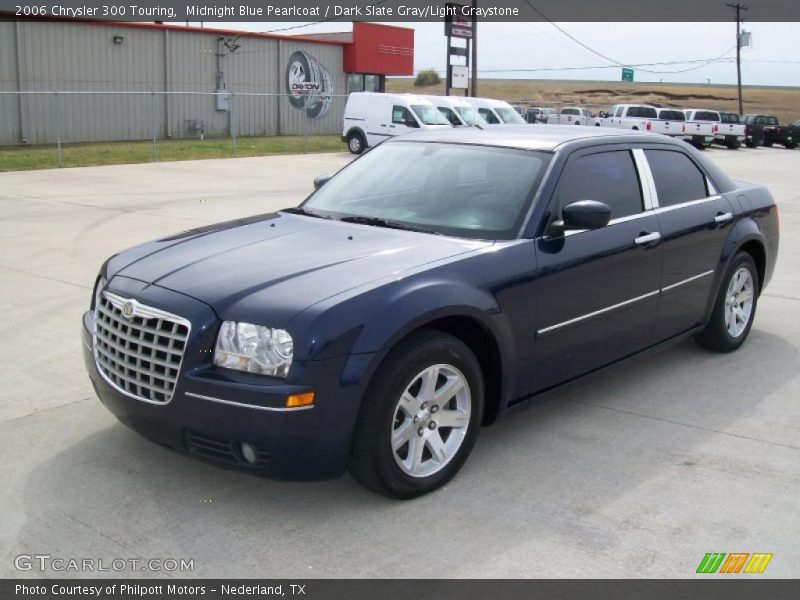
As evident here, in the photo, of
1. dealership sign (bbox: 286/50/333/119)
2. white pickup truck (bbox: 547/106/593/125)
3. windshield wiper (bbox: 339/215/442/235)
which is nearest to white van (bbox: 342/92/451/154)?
dealership sign (bbox: 286/50/333/119)

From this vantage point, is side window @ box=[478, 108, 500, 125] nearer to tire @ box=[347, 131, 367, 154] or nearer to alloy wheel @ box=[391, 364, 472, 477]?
tire @ box=[347, 131, 367, 154]

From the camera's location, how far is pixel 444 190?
495 cm

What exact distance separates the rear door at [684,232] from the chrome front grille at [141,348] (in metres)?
3.03

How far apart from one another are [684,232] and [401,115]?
2273 centimetres

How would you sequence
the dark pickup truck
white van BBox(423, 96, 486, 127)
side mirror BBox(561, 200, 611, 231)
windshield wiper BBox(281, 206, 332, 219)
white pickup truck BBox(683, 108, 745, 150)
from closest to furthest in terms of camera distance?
1. side mirror BBox(561, 200, 611, 231)
2. windshield wiper BBox(281, 206, 332, 219)
3. white van BBox(423, 96, 486, 127)
4. white pickup truck BBox(683, 108, 745, 150)
5. the dark pickup truck

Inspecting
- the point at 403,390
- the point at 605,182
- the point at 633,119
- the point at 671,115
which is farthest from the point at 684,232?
the point at 671,115

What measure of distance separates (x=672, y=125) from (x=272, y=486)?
37603mm

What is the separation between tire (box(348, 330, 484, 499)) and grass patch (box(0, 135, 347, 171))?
1845 cm

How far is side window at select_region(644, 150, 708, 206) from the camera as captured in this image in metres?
5.64

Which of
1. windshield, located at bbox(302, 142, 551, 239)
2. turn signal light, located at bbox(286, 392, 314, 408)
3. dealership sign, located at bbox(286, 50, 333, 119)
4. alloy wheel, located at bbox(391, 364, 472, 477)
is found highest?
dealership sign, located at bbox(286, 50, 333, 119)

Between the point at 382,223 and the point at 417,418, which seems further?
the point at 382,223

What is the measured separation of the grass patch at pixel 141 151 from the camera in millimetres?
22281

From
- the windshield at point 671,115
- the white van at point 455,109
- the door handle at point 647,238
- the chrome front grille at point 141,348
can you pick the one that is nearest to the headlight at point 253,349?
the chrome front grille at point 141,348

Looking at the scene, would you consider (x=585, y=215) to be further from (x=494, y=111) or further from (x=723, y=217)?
(x=494, y=111)
